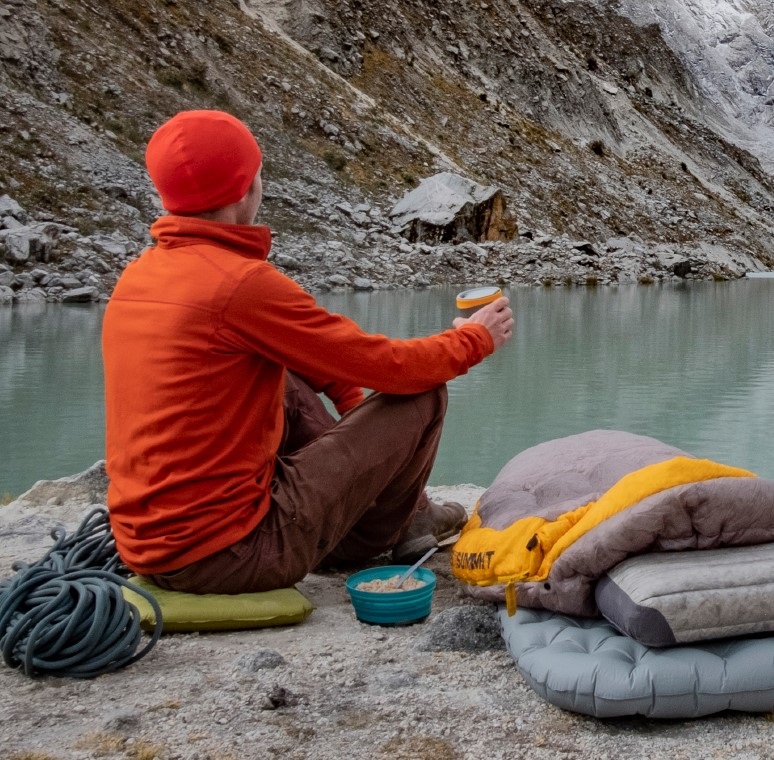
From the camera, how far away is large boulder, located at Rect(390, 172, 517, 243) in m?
31.9

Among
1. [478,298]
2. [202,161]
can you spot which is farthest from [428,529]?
[202,161]

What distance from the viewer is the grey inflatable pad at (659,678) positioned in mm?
2305

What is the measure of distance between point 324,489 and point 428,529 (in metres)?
0.82

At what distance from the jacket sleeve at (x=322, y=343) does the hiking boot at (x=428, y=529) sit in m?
0.79

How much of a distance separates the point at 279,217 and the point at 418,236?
4.73 m

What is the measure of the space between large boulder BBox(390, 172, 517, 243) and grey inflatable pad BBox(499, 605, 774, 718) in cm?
2956

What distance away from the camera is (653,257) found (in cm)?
3781

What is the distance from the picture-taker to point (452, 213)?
1270 inches

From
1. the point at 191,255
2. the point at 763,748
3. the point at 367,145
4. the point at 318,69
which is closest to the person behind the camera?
the point at 763,748

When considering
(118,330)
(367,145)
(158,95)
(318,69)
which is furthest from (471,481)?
(318,69)

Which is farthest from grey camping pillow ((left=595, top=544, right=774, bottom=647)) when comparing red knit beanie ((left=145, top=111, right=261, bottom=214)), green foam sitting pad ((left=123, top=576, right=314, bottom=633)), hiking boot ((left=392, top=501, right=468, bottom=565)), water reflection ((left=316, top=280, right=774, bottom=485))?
water reflection ((left=316, top=280, right=774, bottom=485))

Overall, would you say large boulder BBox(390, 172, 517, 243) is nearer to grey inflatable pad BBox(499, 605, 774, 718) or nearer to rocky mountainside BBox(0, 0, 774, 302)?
rocky mountainside BBox(0, 0, 774, 302)

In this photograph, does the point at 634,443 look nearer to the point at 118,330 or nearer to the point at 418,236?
the point at 118,330

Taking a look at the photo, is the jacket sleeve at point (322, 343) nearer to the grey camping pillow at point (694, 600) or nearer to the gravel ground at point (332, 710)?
the gravel ground at point (332, 710)
